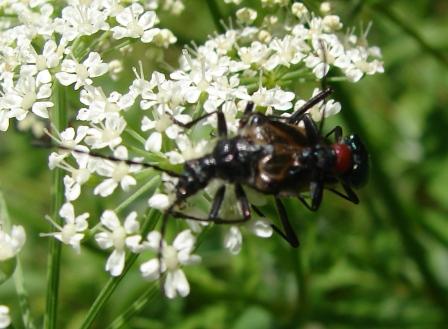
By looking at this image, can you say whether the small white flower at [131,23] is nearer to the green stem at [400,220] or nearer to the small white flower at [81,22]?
the small white flower at [81,22]

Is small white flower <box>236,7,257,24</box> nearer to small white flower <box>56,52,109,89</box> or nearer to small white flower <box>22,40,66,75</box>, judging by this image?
small white flower <box>56,52,109,89</box>

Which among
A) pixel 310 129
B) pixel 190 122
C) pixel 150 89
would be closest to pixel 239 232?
pixel 190 122

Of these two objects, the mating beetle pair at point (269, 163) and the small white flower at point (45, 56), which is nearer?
the mating beetle pair at point (269, 163)

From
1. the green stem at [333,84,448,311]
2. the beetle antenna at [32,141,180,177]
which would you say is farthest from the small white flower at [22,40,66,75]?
the green stem at [333,84,448,311]

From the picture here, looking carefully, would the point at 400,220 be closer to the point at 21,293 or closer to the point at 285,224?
the point at 285,224

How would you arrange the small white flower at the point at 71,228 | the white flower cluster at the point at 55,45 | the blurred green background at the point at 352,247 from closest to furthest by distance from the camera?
the small white flower at the point at 71,228
the white flower cluster at the point at 55,45
the blurred green background at the point at 352,247

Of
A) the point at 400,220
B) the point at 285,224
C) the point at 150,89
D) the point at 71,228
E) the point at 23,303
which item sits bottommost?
the point at 400,220

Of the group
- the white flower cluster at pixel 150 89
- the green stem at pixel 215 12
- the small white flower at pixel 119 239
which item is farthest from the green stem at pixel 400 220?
the small white flower at pixel 119 239
